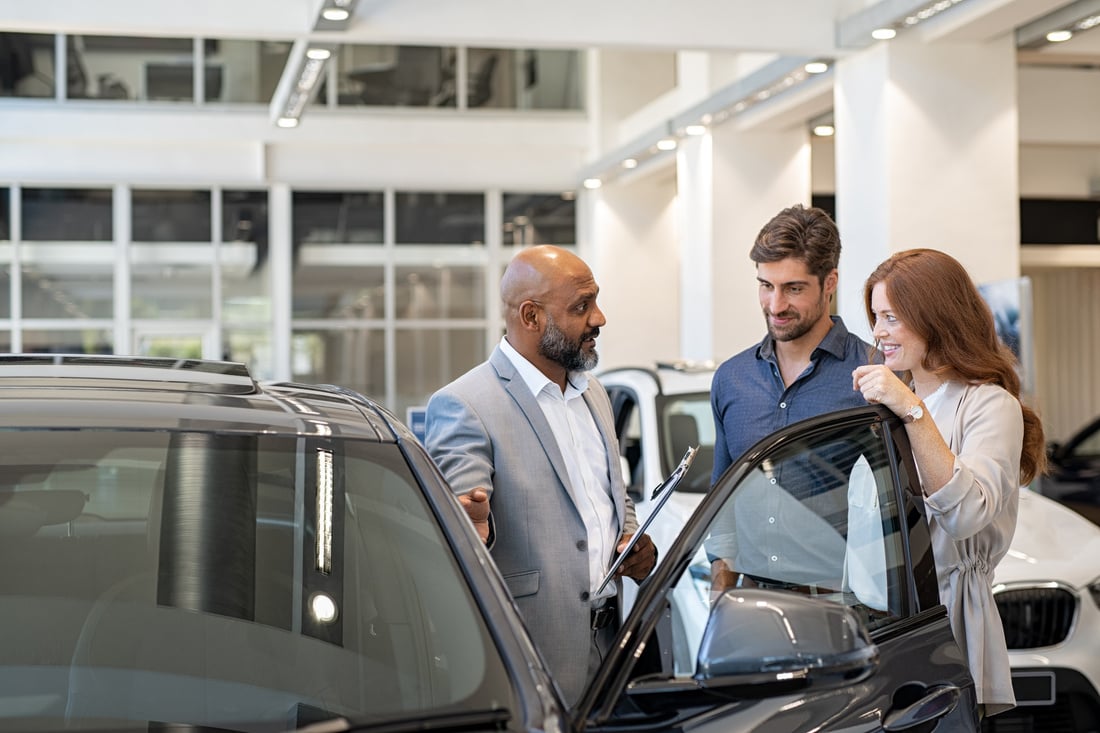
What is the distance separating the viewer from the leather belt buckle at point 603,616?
280 cm

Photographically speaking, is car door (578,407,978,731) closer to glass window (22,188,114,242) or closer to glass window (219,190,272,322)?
glass window (219,190,272,322)

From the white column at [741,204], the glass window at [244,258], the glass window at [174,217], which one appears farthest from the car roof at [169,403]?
the glass window at [174,217]

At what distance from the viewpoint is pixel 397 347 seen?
16.3m

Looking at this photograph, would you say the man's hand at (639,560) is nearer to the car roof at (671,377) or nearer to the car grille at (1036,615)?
the car grille at (1036,615)

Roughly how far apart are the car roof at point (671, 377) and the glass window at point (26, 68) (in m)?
10.9

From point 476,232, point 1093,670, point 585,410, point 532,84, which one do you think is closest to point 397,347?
point 476,232

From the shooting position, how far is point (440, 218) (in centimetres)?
1630

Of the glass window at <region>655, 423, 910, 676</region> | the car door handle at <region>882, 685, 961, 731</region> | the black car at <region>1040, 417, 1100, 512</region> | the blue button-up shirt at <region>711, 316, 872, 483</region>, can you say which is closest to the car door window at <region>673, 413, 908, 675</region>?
the glass window at <region>655, 423, 910, 676</region>

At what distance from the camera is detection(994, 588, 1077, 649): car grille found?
15.0 ft

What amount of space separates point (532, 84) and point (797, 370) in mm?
13642

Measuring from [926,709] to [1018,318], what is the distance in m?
5.76

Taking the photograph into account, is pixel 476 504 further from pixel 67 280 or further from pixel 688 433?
pixel 67 280

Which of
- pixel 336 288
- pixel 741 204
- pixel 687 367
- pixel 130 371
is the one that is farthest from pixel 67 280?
pixel 130 371

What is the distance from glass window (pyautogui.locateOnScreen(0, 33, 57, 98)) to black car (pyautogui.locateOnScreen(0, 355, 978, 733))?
13946 millimetres
